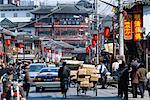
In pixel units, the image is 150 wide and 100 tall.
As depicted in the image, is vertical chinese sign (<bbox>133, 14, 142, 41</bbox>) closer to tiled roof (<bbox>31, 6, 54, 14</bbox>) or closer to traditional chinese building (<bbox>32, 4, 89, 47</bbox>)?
traditional chinese building (<bbox>32, 4, 89, 47</bbox>)

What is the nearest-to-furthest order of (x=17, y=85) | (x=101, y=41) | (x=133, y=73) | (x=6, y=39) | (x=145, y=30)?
1. (x=17, y=85)
2. (x=133, y=73)
3. (x=145, y=30)
4. (x=101, y=41)
5. (x=6, y=39)

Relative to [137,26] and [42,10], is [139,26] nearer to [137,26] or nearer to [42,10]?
[137,26]

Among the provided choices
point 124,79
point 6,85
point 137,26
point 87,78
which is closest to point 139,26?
point 137,26

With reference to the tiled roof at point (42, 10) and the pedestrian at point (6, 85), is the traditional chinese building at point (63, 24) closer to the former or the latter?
the tiled roof at point (42, 10)

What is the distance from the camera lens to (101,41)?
6650cm

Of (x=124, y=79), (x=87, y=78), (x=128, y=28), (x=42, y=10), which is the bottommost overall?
(x=87, y=78)

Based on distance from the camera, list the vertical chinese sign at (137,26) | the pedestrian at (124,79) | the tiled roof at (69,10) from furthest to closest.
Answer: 1. the tiled roof at (69,10)
2. the vertical chinese sign at (137,26)
3. the pedestrian at (124,79)

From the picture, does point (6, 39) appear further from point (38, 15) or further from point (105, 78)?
point (38, 15)

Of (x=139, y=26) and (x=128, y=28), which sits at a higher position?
(x=139, y=26)

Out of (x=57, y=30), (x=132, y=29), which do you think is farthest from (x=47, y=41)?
(x=132, y=29)

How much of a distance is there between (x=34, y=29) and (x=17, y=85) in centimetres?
10783

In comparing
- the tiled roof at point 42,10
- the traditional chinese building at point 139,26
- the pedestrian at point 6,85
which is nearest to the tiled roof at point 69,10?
the tiled roof at point 42,10

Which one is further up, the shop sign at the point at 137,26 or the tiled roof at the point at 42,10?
the tiled roof at the point at 42,10

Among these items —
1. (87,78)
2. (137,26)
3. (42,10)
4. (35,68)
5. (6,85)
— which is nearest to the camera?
(6,85)
